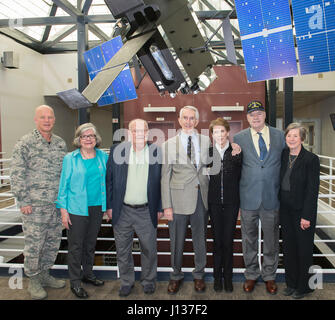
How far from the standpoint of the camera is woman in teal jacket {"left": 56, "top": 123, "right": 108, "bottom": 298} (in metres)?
2.12

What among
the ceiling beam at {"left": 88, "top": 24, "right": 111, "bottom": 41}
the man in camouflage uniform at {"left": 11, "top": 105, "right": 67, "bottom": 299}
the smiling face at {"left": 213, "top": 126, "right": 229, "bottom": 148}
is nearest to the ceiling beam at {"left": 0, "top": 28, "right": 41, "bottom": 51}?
the ceiling beam at {"left": 88, "top": 24, "right": 111, "bottom": 41}

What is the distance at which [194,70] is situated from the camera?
103 inches

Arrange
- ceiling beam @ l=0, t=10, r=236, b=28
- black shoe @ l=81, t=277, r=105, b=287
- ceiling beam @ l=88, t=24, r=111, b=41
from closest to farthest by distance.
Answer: black shoe @ l=81, t=277, r=105, b=287
ceiling beam @ l=0, t=10, r=236, b=28
ceiling beam @ l=88, t=24, r=111, b=41

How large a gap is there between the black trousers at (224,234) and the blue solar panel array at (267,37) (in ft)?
3.65

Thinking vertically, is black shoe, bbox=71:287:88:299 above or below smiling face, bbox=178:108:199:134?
below

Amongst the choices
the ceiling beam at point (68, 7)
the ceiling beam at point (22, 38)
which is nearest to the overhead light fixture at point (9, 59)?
the ceiling beam at point (22, 38)

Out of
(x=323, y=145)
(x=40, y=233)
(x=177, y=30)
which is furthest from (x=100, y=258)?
(x=323, y=145)

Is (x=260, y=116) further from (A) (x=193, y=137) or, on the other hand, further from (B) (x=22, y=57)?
(B) (x=22, y=57)

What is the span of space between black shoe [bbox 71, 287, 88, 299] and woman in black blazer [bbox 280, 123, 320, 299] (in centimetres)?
155

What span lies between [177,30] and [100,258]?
644 centimetres

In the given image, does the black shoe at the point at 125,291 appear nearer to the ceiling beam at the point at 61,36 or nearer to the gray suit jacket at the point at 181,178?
the gray suit jacket at the point at 181,178

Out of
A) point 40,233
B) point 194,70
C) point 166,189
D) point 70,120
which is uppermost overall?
point 70,120

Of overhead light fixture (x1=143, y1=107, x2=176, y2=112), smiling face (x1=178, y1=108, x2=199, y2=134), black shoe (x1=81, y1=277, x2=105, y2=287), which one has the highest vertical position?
overhead light fixture (x1=143, y1=107, x2=176, y2=112)

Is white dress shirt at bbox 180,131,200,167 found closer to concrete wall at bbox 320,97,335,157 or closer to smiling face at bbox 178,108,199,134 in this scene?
smiling face at bbox 178,108,199,134
